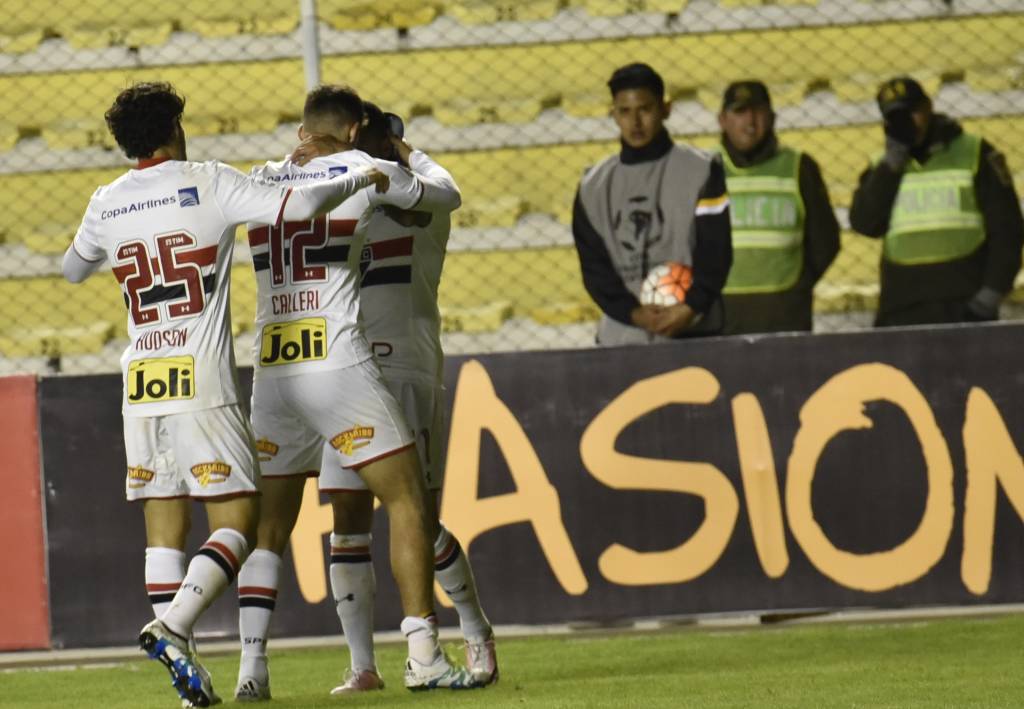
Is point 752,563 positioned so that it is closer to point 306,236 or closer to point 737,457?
point 737,457

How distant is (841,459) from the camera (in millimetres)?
7391

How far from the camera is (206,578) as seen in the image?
17.3 feet

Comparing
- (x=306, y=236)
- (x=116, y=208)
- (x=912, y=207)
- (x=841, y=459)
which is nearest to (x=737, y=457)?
(x=841, y=459)

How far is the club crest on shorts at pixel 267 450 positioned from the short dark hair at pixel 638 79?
268 centimetres

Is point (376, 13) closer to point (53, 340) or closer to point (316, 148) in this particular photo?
point (53, 340)

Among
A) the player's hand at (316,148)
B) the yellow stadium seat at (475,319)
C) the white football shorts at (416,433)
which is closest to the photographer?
the player's hand at (316,148)

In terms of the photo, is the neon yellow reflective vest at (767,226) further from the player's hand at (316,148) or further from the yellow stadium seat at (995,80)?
the player's hand at (316,148)

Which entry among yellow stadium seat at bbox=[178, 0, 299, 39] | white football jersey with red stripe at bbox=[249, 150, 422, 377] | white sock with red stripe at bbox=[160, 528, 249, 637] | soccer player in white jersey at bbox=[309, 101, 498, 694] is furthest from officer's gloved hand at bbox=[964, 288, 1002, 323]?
yellow stadium seat at bbox=[178, 0, 299, 39]

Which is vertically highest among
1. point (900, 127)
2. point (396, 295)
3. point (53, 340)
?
point (900, 127)

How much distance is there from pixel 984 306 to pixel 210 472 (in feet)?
13.5

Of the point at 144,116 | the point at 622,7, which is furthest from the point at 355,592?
the point at 622,7

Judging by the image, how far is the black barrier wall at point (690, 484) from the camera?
7328 mm

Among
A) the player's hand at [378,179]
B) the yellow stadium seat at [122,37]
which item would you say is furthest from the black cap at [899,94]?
the yellow stadium seat at [122,37]

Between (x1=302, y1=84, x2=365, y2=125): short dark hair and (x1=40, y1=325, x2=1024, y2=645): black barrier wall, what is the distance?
1990 mm
